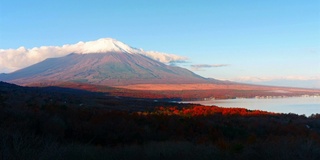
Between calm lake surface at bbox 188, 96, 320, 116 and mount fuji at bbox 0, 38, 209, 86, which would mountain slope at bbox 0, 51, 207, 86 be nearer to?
mount fuji at bbox 0, 38, 209, 86

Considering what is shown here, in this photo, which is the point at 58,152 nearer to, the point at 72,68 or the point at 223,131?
the point at 223,131

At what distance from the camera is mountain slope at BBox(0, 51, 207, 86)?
379ft

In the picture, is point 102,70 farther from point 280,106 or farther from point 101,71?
Answer: point 280,106

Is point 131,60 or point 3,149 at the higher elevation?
point 131,60

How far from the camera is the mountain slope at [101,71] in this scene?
11550cm

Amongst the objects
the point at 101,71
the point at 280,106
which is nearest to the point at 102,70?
the point at 101,71

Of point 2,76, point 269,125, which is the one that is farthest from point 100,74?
point 269,125

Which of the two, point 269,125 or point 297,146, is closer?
point 297,146

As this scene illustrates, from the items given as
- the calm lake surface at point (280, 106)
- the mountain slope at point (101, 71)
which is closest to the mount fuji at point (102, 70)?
the mountain slope at point (101, 71)

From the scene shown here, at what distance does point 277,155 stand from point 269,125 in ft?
37.4

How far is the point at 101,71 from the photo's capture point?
5094 inches

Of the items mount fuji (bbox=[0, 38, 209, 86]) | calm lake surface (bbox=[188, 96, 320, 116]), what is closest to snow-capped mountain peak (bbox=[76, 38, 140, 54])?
mount fuji (bbox=[0, 38, 209, 86])

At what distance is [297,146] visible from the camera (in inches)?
314

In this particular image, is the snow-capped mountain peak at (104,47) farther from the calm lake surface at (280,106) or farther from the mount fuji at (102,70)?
the calm lake surface at (280,106)
